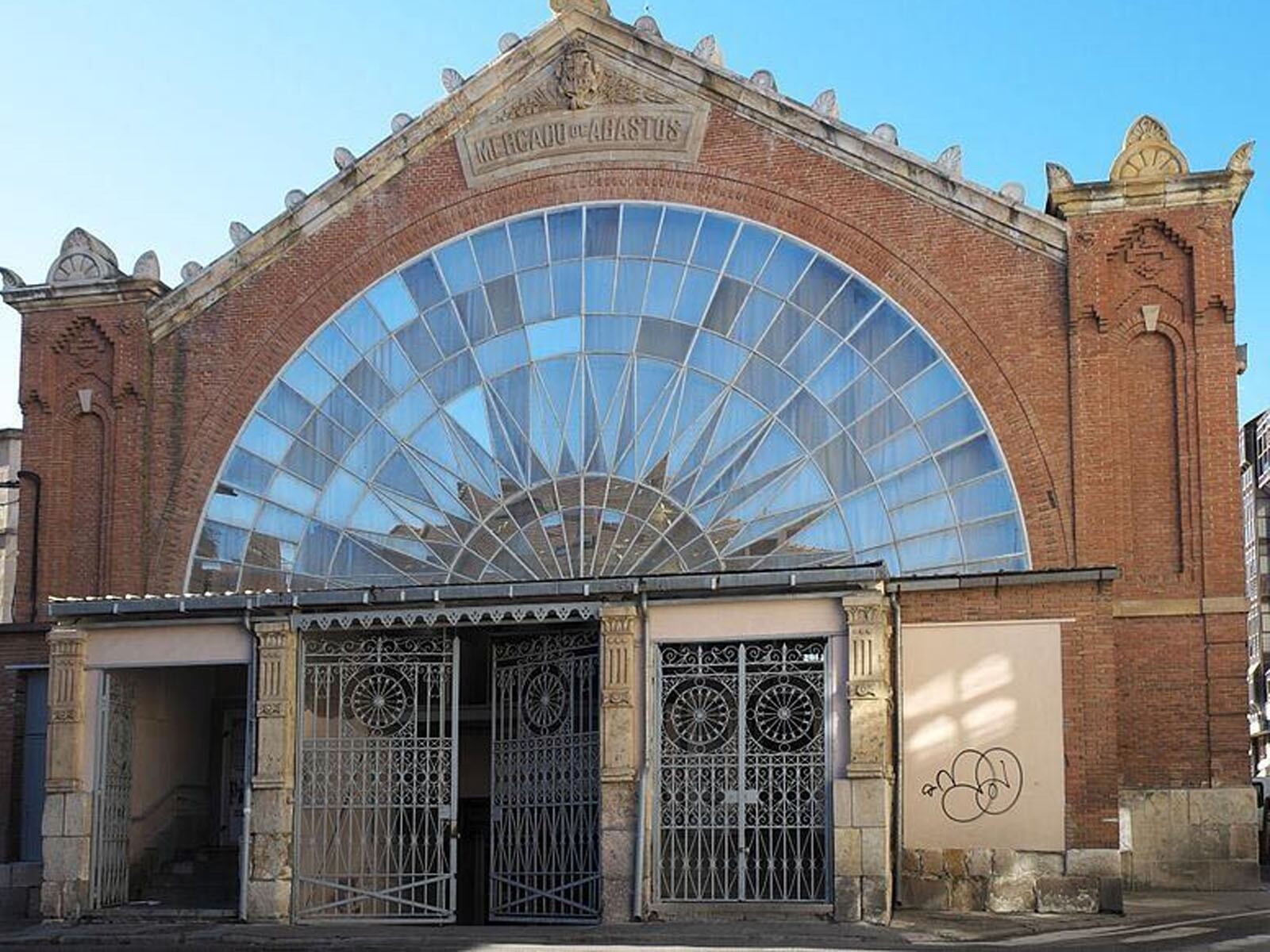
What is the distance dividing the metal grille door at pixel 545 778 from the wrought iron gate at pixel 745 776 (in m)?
1.27

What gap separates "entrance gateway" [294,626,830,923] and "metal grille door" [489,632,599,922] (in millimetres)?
22

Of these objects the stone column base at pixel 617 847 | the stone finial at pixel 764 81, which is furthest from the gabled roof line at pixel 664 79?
the stone column base at pixel 617 847

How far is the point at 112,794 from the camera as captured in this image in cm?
2286

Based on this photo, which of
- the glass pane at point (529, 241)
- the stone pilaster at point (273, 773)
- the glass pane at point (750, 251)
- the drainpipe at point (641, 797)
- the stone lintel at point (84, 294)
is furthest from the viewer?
the stone lintel at point (84, 294)

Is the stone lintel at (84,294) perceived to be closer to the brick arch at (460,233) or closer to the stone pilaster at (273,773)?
the brick arch at (460,233)

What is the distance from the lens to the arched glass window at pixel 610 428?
24281 mm

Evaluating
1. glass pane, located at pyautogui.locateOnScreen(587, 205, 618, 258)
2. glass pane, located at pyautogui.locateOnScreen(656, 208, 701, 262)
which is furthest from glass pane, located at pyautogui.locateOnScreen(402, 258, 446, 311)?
glass pane, located at pyautogui.locateOnScreen(656, 208, 701, 262)

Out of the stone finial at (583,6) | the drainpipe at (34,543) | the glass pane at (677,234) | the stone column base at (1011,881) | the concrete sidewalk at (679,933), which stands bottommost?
the concrete sidewalk at (679,933)

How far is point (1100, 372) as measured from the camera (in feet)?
78.2

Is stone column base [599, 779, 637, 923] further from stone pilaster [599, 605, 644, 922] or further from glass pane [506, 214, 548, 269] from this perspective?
glass pane [506, 214, 548, 269]

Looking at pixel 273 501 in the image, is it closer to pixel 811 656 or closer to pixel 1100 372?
Result: pixel 811 656

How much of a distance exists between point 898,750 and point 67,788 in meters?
10.7

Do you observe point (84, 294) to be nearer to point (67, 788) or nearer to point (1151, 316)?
point (67, 788)

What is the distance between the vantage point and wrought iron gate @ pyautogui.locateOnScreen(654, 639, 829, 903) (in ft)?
66.0
